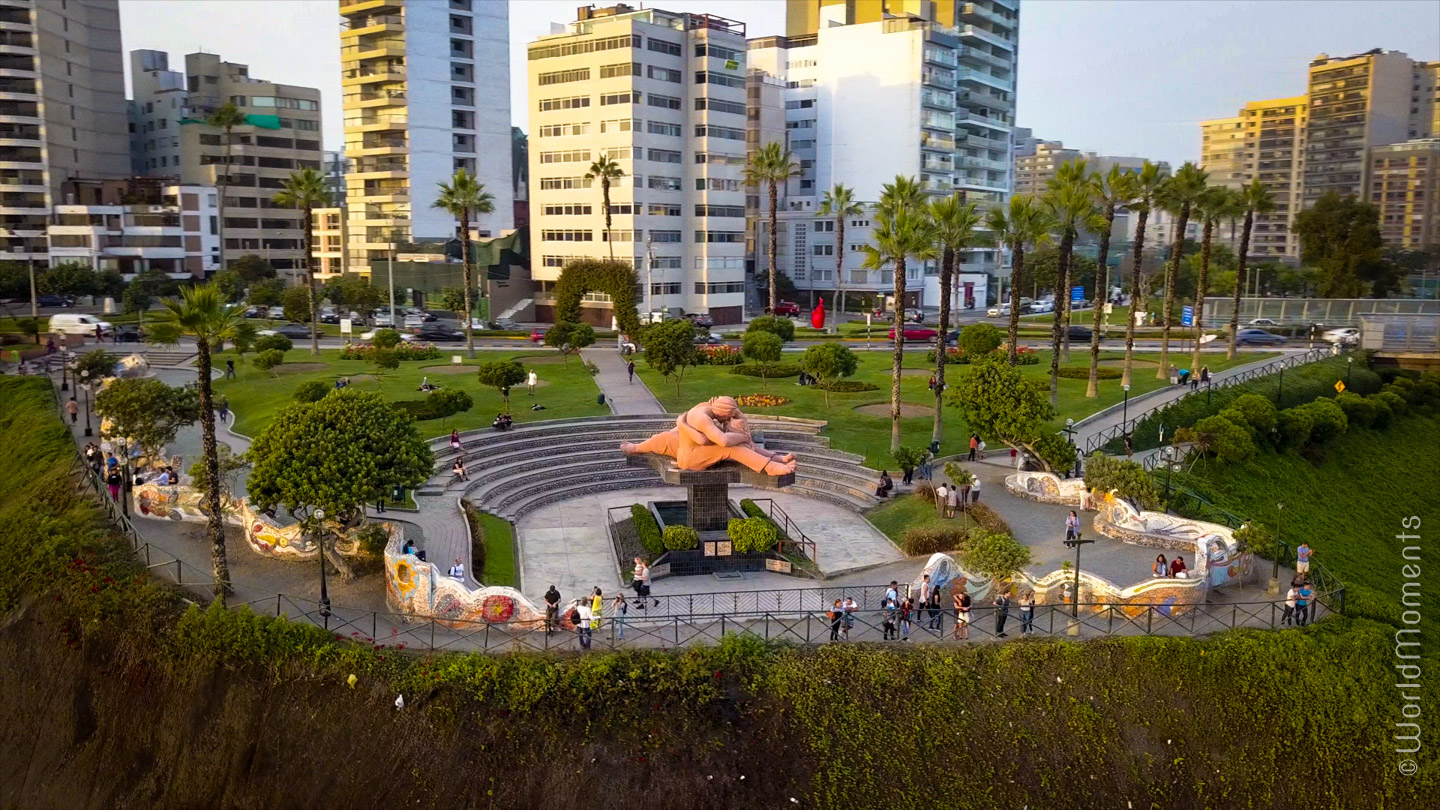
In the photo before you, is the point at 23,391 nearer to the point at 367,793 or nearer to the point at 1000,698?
the point at 367,793

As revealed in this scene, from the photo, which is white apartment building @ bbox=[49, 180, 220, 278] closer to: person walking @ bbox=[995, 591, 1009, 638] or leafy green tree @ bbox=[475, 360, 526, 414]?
leafy green tree @ bbox=[475, 360, 526, 414]

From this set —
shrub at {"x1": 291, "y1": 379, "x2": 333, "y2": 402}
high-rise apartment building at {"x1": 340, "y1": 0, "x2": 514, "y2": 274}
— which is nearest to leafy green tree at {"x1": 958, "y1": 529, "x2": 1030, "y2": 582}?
shrub at {"x1": 291, "y1": 379, "x2": 333, "y2": 402}

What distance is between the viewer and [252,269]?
368 feet

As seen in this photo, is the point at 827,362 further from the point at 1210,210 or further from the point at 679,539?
the point at 1210,210

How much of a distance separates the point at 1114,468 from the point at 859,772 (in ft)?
54.2

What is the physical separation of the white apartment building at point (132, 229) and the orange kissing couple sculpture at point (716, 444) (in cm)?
9361

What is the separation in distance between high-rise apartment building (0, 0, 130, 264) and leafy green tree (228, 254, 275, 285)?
17561 millimetres

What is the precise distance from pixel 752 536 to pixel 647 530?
336 centimetres

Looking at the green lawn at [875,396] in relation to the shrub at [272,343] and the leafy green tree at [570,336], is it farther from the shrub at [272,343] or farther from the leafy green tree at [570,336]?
the shrub at [272,343]

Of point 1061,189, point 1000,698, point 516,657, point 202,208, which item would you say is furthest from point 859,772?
point 202,208

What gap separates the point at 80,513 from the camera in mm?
35406

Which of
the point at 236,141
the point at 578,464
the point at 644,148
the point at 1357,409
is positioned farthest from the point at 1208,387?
the point at 236,141

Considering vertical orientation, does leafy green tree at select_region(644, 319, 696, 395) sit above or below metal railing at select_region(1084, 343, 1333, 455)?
above

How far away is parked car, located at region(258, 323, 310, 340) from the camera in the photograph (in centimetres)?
8006
